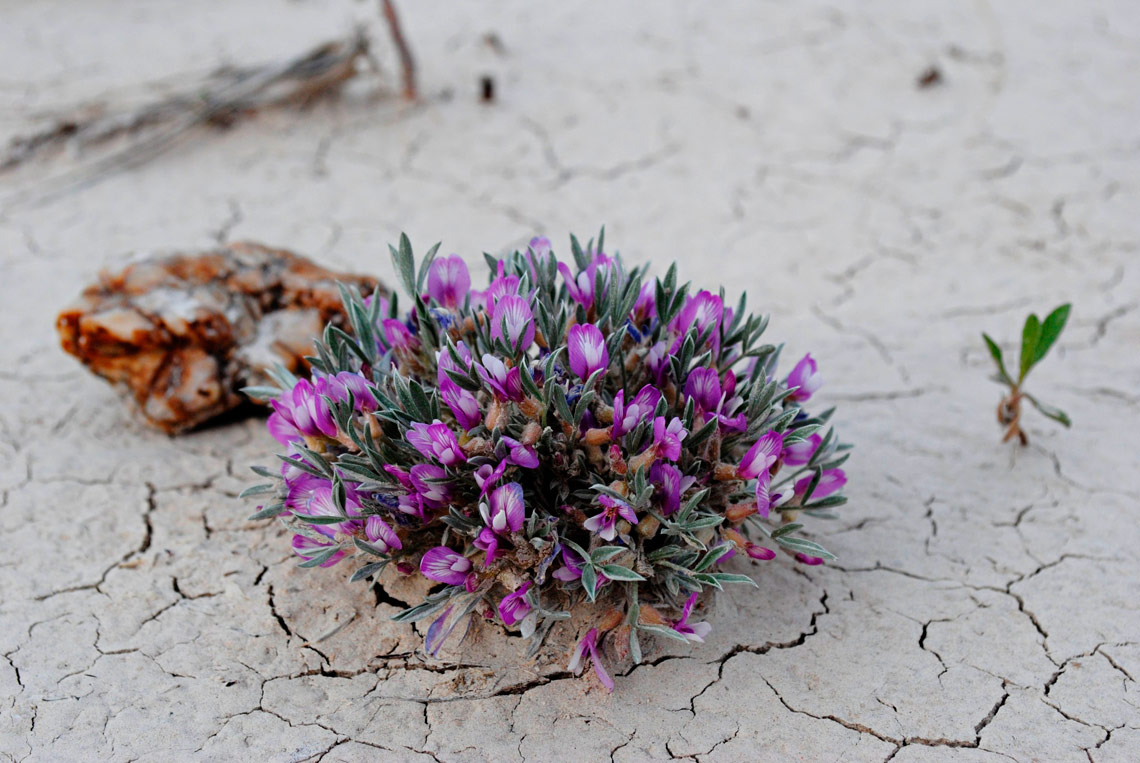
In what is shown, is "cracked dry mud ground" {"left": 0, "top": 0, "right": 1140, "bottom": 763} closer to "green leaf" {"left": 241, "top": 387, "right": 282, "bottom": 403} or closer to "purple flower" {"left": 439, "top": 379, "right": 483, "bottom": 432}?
"green leaf" {"left": 241, "top": 387, "right": 282, "bottom": 403}

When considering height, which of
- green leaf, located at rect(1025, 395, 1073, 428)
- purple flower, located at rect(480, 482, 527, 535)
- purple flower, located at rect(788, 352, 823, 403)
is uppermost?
purple flower, located at rect(480, 482, 527, 535)

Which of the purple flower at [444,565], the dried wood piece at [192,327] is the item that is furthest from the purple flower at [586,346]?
the dried wood piece at [192,327]

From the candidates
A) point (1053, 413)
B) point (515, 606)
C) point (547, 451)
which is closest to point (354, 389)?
point (547, 451)

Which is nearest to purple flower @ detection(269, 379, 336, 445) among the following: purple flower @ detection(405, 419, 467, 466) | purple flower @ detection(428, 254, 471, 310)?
purple flower @ detection(405, 419, 467, 466)

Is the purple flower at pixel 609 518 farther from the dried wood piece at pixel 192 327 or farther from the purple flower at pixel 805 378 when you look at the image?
the dried wood piece at pixel 192 327

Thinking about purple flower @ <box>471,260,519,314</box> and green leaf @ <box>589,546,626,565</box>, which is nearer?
green leaf @ <box>589,546,626,565</box>

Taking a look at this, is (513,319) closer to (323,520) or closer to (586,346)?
(586,346)

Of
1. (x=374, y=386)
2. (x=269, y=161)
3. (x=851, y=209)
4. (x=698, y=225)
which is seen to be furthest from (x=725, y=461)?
(x=269, y=161)

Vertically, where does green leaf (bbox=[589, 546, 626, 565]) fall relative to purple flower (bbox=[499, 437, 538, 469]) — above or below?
below
